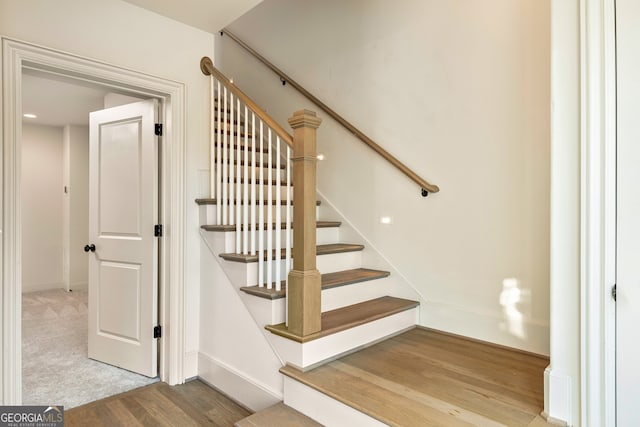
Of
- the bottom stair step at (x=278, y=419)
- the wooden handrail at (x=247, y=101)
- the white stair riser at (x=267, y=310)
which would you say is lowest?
the bottom stair step at (x=278, y=419)

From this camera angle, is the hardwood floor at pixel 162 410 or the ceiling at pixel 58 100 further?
the ceiling at pixel 58 100

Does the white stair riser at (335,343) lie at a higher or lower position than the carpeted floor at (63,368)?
higher

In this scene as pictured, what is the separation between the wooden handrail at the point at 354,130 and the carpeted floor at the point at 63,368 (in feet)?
7.68

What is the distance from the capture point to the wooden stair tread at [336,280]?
209cm

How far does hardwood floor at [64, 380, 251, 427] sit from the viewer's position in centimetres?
211

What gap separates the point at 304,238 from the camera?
193cm

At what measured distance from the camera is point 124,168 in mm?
2842

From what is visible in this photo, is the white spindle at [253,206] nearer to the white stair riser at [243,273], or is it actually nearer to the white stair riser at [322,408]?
the white stair riser at [243,273]
